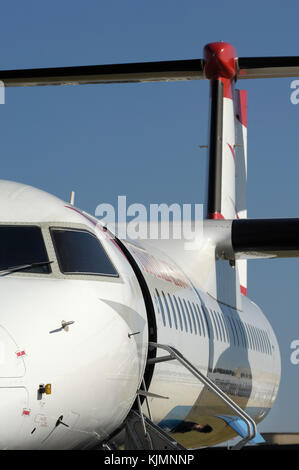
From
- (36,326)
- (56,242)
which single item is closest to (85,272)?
(56,242)

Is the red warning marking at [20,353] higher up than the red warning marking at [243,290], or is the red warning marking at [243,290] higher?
the red warning marking at [243,290]

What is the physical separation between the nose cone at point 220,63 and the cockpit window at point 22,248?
34.2ft

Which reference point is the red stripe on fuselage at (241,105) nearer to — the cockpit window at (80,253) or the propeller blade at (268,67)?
the propeller blade at (268,67)

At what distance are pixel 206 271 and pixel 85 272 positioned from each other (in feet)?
18.6

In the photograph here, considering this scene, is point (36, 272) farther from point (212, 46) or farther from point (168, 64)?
point (212, 46)

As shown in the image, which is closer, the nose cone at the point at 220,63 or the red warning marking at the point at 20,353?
the red warning marking at the point at 20,353

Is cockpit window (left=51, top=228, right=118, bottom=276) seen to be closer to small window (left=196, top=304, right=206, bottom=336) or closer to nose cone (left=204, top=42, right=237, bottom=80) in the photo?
small window (left=196, top=304, right=206, bottom=336)

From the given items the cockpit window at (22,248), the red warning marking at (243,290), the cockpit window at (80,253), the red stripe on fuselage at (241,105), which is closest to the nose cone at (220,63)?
the red stripe on fuselage at (241,105)

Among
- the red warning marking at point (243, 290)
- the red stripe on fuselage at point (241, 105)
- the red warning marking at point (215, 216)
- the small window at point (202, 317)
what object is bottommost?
the small window at point (202, 317)

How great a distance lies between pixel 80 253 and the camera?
260 inches

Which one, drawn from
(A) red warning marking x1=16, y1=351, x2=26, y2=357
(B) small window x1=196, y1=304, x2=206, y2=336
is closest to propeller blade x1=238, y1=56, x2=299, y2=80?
(B) small window x1=196, y1=304, x2=206, y2=336

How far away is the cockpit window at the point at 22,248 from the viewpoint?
620 cm
